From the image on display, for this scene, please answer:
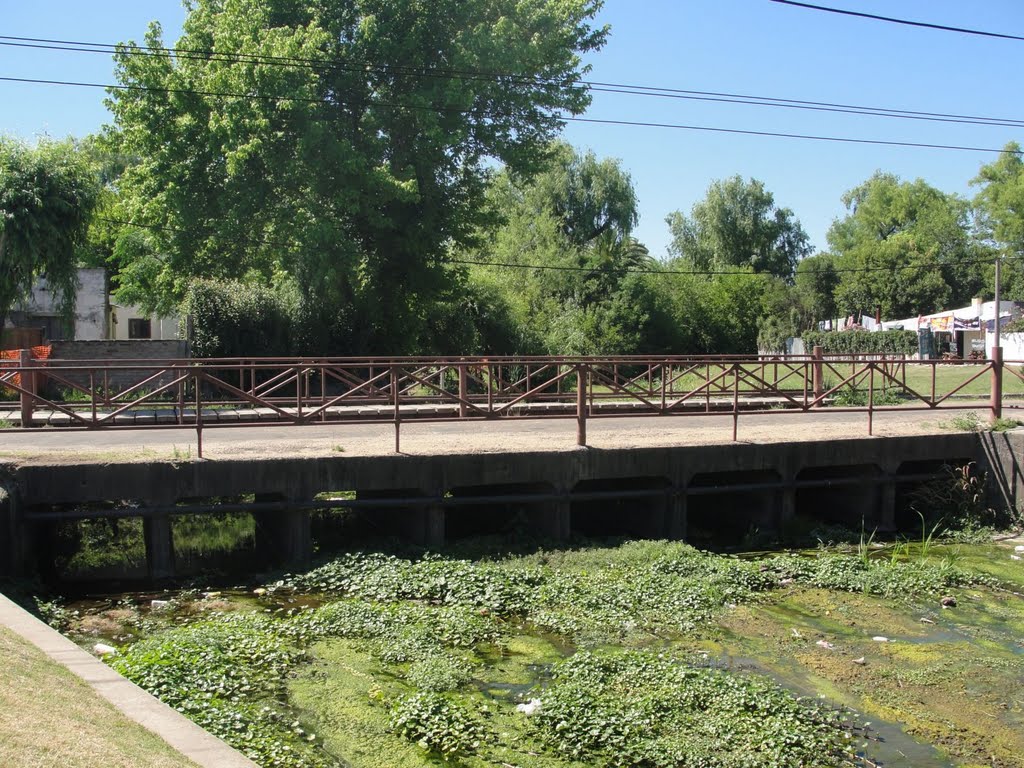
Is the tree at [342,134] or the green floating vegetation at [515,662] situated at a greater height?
the tree at [342,134]

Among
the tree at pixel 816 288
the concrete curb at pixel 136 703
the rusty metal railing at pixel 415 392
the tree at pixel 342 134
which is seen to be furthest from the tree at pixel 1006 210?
the concrete curb at pixel 136 703

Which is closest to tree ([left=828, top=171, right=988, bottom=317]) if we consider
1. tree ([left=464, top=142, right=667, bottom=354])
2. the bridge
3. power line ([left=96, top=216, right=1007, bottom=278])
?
power line ([left=96, top=216, right=1007, bottom=278])

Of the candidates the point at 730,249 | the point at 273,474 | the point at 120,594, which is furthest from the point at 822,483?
the point at 730,249

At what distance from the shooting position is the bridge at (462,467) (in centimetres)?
1176

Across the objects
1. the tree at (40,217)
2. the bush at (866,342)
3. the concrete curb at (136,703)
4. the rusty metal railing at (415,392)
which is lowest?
the concrete curb at (136,703)

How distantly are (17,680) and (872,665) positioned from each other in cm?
712

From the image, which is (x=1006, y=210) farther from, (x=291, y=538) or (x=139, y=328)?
(x=291, y=538)

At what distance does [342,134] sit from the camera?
2845 cm

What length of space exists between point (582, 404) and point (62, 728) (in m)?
9.47

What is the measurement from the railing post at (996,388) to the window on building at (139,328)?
139 ft

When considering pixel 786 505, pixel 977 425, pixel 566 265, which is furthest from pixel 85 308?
pixel 977 425

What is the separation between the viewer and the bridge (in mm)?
11758

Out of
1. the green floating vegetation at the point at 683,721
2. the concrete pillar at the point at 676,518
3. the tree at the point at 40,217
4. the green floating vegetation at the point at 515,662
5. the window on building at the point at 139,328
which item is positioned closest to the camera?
the green floating vegetation at the point at 683,721

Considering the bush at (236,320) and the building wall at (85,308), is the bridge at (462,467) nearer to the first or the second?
the bush at (236,320)
